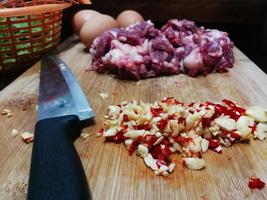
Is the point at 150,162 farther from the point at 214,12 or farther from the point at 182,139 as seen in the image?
the point at 214,12

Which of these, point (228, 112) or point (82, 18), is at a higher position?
point (228, 112)

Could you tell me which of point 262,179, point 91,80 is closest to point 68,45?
point 91,80

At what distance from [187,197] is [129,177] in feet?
0.40

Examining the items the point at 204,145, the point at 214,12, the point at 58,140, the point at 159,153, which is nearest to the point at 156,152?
the point at 159,153

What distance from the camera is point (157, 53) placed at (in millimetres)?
1182

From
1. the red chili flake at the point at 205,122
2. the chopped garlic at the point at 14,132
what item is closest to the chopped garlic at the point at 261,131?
the red chili flake at the point at 205,122

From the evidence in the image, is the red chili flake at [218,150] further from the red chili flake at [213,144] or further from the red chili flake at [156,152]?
the red chili flake at [156,152]

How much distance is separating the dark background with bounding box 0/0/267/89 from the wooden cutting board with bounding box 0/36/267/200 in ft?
2.36

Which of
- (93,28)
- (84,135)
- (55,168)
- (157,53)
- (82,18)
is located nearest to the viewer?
(55,168)

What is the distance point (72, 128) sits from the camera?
0.76 meters

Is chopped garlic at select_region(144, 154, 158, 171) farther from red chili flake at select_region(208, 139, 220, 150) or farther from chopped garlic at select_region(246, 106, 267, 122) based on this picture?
chopped garlic at select_region(246, 106, 267, 122)

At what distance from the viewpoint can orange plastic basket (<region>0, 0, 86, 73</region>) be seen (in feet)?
3.83

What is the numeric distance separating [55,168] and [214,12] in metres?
1.42

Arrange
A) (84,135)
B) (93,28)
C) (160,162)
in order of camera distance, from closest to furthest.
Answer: (160,162) < (84,135) < (93,28)
